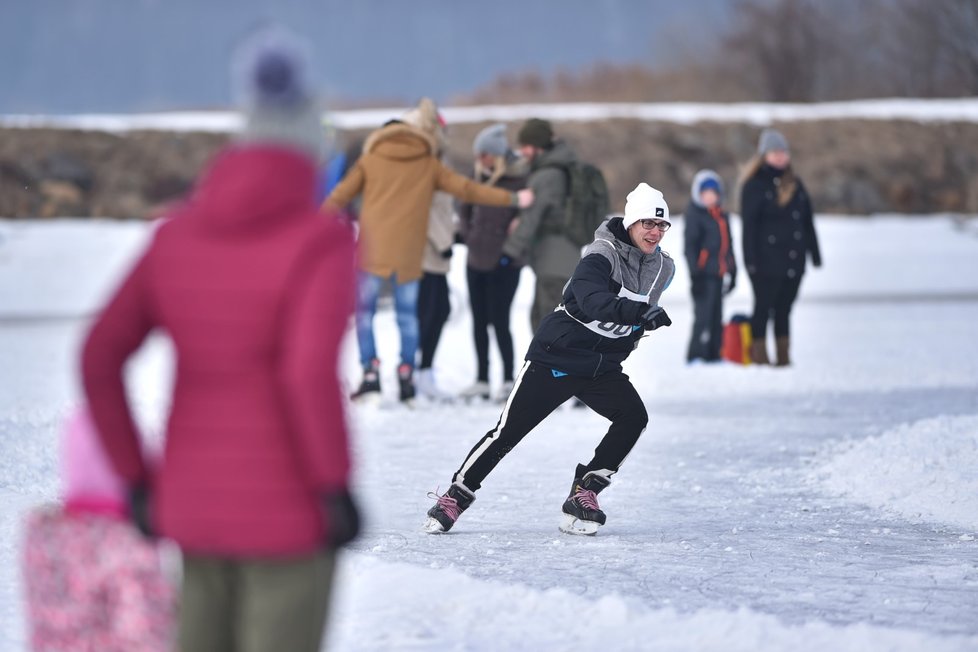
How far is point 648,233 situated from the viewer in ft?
19.4

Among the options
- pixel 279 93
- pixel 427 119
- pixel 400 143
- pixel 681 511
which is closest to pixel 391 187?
pixel 400 143

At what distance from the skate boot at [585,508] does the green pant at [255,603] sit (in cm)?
342

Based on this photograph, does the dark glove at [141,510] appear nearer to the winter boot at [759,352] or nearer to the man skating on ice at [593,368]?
the man skating on ice at [593,368]

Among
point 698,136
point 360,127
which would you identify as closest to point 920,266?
point 698,136

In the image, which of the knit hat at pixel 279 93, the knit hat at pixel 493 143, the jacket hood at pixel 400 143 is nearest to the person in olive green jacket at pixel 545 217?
the knit hat at pixel 493 143

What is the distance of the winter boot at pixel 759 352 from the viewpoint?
12.8 metres

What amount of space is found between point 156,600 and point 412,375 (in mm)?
7243

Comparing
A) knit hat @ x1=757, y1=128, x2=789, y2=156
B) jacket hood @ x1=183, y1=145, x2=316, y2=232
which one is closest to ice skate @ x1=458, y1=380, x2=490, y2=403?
knit hat @ x1=757, y1=128, x2=789, y2=156

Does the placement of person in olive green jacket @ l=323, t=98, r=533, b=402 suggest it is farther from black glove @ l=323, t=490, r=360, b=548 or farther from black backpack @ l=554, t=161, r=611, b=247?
black glove @ l=323, t=490, r=360, b=548

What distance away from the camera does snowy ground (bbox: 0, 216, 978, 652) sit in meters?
4.46

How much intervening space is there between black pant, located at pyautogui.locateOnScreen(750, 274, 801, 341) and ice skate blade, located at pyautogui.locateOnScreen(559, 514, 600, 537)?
6731 millimetres

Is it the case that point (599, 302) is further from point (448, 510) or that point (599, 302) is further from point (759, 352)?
point (759, 352)

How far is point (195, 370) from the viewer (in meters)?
2.69

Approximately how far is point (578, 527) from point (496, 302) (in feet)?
14.5
